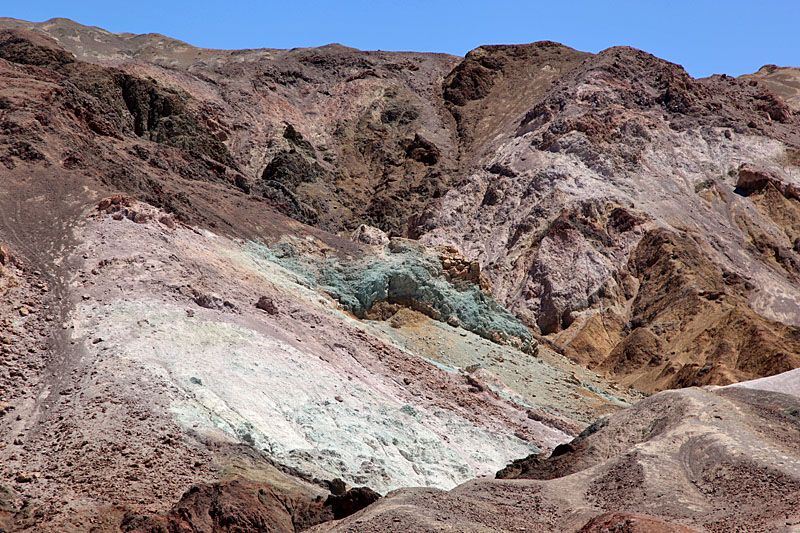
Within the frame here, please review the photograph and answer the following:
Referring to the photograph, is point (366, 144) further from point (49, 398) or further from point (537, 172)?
point (49, 398)

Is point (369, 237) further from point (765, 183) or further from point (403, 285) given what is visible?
point (765, 183)

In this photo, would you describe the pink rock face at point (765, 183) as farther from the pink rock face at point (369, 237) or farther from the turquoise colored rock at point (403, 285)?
the turquoise colored rock at point (403, 285)

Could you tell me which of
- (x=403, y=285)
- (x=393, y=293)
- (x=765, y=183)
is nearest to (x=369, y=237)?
(x=403, y=285)

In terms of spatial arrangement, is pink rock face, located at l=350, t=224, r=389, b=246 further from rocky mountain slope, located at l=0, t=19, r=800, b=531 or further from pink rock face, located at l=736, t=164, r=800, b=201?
pink rock face, located at l=736, t=164, r=800, b=201

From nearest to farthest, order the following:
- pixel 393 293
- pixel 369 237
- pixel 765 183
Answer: pixel 393 293 < pixel 369 237 < pixel 765 183

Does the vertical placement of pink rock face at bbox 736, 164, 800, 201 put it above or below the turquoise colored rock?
above

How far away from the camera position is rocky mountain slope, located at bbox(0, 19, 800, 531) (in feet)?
58.3

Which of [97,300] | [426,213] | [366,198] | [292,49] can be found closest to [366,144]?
[366,198]

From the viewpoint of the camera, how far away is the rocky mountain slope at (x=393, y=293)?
58.3 feet

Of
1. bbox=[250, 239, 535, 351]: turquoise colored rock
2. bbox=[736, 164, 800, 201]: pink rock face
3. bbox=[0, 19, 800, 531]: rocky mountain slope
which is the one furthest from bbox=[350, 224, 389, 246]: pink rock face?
bbox=[736, 164, 800, 201]: pink rock face

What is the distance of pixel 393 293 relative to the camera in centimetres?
3759

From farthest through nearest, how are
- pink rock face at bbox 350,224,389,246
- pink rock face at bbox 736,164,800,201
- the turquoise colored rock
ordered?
1. pink rock face at bbox 736,164,800,201
2. pink rock face at bbox 350,224,389,246
3. the turquoise colored rock

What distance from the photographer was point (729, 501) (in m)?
17.0

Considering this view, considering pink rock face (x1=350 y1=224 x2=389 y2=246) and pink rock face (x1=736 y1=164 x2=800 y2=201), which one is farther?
pink rock face (x1=736 y1=164 x2=800 y2=201)
